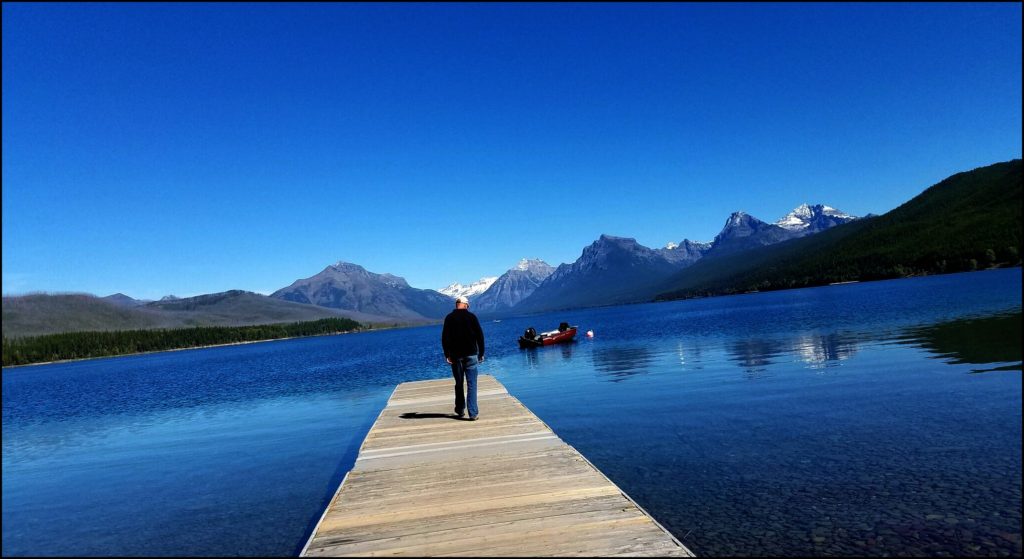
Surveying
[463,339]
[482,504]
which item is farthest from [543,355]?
[482,504]

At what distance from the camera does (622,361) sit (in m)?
45.1

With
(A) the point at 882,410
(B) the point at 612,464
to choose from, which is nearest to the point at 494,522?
(B) the point at 612,464

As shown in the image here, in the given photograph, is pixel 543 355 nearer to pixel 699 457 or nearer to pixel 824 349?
pixel 824 349

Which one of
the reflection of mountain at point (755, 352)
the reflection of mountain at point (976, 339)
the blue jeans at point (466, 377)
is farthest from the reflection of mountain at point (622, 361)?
the blue jeans at point (466, 377)

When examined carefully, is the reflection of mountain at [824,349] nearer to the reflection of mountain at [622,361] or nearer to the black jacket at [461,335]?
the reflection of mountain at [622,361]

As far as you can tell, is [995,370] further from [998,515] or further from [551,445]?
[551,445]

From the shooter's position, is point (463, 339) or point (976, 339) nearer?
point (463, 339)

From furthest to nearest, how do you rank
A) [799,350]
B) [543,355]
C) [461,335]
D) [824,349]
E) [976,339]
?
[543,355]
[799,350]
[824,349]
[976,339]
[461,335]

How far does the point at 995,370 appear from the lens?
23297mm

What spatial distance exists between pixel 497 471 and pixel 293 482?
8320 mm

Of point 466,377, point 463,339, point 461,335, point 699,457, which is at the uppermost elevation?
point 461,335

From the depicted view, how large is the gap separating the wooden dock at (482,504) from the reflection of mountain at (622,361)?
70.4ft

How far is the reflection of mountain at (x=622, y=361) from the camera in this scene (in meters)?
37.4

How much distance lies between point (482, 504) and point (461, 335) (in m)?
7.46
